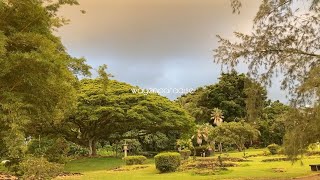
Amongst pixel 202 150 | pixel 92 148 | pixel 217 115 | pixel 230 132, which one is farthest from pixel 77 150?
pixel 217 115

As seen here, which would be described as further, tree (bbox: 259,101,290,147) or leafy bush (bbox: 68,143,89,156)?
tree (bbox: 259,101,290,147)

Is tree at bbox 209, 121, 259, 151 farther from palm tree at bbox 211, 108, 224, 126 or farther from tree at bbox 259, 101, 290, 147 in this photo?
palm tree at bbox 211, 108, 224, 126

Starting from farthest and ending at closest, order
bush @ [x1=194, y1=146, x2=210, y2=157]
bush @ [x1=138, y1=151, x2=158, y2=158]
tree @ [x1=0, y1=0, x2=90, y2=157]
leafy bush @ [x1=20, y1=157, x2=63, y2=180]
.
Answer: bush @ [x1=138, y1=151, x2=158, y2=158], bush @ [x1=194, y1=146, x2=210, y2=157], leafy bush @ [x1=20, y1=157, x2=63, y2=180], tree @ [x1=0, y1=0, x2=90, y2=157]

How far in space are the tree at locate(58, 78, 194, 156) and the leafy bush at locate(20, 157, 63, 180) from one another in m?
22.1

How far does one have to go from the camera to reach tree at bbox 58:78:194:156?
Result: 35500mm

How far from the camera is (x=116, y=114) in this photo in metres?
35.2

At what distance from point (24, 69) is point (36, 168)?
2.85 meters

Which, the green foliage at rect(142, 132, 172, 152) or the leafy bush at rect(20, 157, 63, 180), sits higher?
the green foliage at rect(142, 132, 172, 152)

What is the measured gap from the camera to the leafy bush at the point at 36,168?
11.6 metres

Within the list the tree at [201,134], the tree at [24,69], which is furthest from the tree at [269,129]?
the tree at [24,69]

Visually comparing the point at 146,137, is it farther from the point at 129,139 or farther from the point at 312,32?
the point at 312,32

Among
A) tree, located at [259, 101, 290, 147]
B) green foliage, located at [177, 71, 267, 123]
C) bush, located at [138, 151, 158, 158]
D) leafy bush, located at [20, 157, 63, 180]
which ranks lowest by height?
leafy bush, located at [20, 157, 63, 180]

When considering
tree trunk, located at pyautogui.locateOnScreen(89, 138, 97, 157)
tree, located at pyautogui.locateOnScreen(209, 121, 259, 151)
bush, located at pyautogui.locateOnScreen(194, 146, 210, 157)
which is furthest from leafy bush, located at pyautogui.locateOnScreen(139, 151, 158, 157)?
tree, located at pyautogui.locateOnScreen(209, 121, 259, 151)

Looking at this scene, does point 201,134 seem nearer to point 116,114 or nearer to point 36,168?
point 116,114
